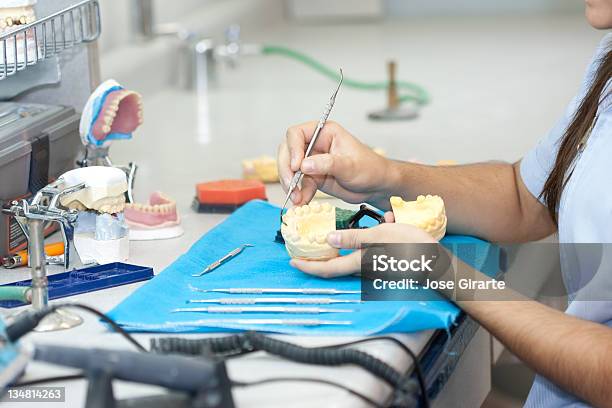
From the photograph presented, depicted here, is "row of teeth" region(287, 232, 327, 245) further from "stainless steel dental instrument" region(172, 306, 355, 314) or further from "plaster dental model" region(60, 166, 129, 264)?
"plaster dental model" region(60, 166, 129, 264)

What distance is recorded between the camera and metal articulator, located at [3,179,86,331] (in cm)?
116

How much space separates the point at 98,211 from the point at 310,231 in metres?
0.28

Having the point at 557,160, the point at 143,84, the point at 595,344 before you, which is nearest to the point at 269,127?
the point at 143,84

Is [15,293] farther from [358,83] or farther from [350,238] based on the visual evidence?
[358,83]

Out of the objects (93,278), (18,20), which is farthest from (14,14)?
(93,278)

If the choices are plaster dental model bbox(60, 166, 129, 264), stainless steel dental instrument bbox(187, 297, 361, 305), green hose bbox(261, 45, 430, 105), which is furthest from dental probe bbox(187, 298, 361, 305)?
green hose bbox(261, 45, 430, 105)

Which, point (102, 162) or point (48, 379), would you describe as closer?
point (48, 379)

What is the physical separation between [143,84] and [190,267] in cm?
130

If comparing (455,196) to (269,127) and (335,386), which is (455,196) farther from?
(269,127)

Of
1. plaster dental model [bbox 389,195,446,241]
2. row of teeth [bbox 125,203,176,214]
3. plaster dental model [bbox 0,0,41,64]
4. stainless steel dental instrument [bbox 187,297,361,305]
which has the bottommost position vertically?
stainless steel dental instrument [bbox 187,297,361,305]

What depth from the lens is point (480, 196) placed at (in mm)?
1555

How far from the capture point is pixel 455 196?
1534 mm

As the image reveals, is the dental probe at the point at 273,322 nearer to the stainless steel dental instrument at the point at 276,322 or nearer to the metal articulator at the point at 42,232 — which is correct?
the stainless steel dental instrument at the point at 276,322

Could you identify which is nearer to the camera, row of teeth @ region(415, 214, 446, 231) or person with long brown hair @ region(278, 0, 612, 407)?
person with long brown hair @ region(278, 0, 612, 407)
